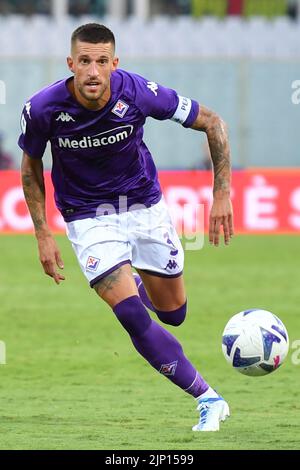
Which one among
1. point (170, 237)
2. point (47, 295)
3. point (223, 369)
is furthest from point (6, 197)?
point (170, 237)

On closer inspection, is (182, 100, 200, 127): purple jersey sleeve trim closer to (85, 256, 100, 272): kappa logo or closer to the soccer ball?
(85, 256, 100, 272): kappa logo

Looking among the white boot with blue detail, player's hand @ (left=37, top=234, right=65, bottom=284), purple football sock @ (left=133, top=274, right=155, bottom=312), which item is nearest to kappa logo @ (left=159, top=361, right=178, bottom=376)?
the white boot with blue detail

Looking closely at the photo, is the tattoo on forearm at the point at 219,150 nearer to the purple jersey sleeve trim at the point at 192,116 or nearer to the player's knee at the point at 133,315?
A: the purple jersey sleeve trim at the point at 192,116

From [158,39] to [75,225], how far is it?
55.1 ft

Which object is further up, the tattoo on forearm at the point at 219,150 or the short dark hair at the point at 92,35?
the short dark hair at the point at 92,35

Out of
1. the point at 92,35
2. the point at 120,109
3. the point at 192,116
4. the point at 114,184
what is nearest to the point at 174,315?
the point at 114,184

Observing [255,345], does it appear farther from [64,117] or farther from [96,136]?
[64,117]

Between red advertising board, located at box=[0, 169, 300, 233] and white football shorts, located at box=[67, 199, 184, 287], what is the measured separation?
11.2 m

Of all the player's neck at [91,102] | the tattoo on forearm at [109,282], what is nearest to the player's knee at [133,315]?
the tattoo on forearm at [109,282]

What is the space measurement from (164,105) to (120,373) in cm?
281

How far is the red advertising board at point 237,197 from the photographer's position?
19.0 m

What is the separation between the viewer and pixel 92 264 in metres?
7.07

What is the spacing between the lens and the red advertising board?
19031 mm

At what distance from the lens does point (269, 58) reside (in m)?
23.0
